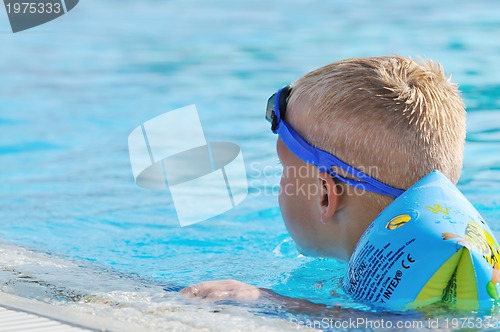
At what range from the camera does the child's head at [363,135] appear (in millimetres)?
3197

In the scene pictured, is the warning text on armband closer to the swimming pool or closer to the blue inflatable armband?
the blue inflatable armband

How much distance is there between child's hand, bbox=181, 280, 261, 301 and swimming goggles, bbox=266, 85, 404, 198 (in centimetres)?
56

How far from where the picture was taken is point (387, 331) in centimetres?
270

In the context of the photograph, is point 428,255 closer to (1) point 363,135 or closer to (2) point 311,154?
(1) point 363,135

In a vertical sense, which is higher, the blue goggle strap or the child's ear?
the blue goggle strap

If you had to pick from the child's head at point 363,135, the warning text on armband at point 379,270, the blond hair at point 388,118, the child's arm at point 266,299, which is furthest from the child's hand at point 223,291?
the blond hair at point 388,118

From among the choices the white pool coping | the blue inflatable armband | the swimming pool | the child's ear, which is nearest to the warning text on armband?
the blue inflatable armband

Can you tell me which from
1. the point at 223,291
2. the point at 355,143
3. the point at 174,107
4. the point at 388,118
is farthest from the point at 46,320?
the point at 174,107

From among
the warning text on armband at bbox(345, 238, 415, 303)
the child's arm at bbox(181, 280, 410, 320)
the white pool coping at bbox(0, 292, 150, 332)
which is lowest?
the child's arm at bbox(181, 280, 410, 320)

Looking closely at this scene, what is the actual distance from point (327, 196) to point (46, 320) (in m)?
1.22

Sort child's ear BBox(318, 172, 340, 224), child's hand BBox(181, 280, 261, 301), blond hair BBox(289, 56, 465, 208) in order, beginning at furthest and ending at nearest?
child's ear BBox(318, 172, 340, 224) → blond hair BBox(289, 56, 465, 208) → child's hand BBox(181, 280, 261, 301)

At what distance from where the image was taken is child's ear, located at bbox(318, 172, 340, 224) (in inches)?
131

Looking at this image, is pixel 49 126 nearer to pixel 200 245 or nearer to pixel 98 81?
pixel 98 81

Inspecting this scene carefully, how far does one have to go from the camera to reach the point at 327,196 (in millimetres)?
3352
